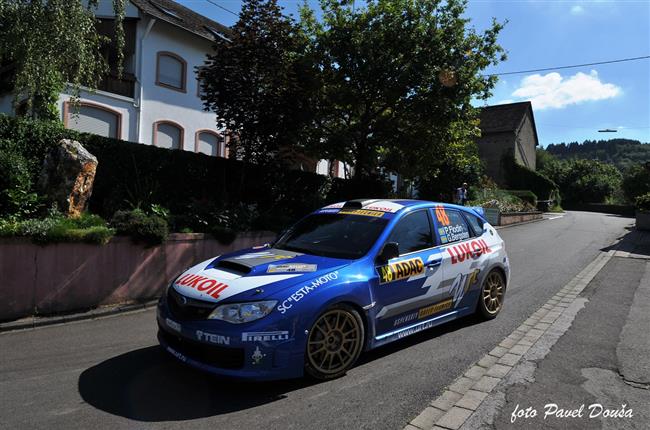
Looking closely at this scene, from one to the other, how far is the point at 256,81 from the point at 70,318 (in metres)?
5.83

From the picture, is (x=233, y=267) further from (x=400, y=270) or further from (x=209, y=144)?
(x=209, y=144)

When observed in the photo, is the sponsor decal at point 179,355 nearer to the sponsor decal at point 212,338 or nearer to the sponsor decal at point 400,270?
the sponsor decal at point 212,338

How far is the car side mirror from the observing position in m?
4.61

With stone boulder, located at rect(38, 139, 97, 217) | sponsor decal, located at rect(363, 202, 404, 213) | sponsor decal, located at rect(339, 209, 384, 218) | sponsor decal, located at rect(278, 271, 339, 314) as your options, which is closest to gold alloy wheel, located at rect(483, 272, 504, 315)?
sponsor decal, located at rect(363, 202, 404, 213)

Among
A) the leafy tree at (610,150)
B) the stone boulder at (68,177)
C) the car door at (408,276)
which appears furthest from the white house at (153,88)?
the leafy tree at (610,150)

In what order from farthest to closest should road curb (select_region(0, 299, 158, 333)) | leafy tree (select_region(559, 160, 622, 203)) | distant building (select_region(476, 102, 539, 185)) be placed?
leafy tree (select_region(559, 160, 622, 203)) → distant building (select_region(476, 102, 539, 185)) → road curb (select_region(0, 299, 158, 333))

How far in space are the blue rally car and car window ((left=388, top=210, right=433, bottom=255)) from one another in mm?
13

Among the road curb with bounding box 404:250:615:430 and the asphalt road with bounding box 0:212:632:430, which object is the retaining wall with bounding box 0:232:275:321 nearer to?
the asphalt road with bounding box 0:212:632:430

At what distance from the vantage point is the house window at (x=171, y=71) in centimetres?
1889

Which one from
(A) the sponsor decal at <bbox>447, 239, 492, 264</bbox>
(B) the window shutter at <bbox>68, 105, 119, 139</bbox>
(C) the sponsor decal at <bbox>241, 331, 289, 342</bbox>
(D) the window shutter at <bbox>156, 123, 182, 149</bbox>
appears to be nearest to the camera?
(C) the sponsor decal at <bbox>241, 331, 289, 342</bbox>

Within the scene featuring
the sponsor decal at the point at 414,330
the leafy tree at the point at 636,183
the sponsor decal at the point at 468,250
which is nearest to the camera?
the sponsor decal at the point at 414,330

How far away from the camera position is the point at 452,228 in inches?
229

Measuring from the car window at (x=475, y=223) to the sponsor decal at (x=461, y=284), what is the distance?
2.07 feet

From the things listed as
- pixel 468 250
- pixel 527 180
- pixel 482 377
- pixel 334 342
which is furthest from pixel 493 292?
pixel 527 180
